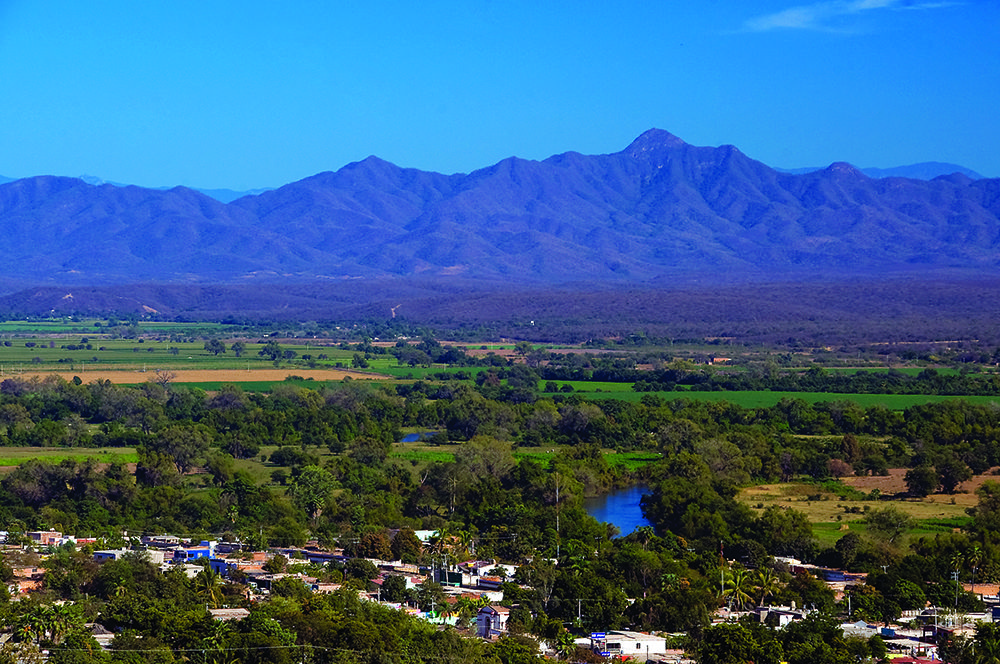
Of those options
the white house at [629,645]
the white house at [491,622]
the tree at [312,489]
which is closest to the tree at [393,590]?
the white house at [491,622]

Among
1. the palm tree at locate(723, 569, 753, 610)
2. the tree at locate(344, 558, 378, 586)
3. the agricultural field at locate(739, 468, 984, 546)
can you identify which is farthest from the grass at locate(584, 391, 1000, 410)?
the tree at locate(344, 558, 378, 586)

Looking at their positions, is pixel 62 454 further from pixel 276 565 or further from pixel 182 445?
pixel 276 565

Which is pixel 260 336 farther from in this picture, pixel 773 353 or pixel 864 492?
pixel 864 492

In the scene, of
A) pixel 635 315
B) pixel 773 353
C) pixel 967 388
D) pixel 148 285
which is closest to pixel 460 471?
pixel 967 388

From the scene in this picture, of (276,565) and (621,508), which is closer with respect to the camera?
(276,565)

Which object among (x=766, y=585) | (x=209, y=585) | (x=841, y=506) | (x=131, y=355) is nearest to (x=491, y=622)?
(x=209, y=585)
